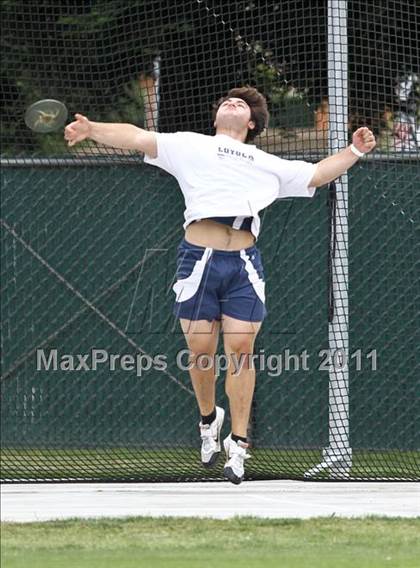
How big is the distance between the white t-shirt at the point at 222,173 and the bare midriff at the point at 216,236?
0.24 ft

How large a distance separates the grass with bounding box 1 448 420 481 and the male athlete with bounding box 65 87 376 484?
94.2 inches

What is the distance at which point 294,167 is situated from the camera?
6199mm

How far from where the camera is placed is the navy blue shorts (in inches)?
242

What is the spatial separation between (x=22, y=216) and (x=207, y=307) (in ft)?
13.6

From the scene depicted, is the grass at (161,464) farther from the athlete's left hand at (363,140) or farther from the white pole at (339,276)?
the athlete's left hand at (363,140)

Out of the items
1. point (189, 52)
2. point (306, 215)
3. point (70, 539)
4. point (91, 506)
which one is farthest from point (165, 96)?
point (70, 539)

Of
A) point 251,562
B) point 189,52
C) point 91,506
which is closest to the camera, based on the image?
point 251,562

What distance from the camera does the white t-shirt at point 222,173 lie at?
237 inches

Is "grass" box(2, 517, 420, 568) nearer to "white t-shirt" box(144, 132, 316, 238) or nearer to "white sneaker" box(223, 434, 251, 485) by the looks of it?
"white sneaker" box(223, 434, 251, 485)

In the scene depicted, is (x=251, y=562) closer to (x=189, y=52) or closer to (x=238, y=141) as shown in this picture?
(x=238, y=141)

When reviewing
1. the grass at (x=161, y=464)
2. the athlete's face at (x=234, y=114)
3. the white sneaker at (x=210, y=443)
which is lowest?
the grass at (x=161, y=464)

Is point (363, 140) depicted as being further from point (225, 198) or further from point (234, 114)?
point (225, 198)

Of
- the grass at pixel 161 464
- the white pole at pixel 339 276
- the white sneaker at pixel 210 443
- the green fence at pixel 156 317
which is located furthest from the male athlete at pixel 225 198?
the green fence at pixel 156 317

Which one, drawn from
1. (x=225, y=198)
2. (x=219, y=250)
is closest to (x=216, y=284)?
(x=219, y=250)
